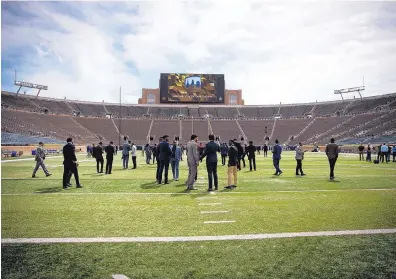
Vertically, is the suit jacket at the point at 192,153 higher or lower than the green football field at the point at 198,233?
higher

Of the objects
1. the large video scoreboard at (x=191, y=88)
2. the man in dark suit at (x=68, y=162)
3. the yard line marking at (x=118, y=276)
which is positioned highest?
the large video scoreboard at (x=191, y=88)

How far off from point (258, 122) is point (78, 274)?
81254 mm

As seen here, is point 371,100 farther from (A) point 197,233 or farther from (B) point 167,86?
(A) point 197,233

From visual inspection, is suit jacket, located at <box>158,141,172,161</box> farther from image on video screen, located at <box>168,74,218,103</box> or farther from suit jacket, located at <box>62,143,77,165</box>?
image on video screen, located at <box>168,74,218,103</box>

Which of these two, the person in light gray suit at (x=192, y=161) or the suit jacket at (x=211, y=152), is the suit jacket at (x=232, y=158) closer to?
the suit jacket at (x=211, y=152)

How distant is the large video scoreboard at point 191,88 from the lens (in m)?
79.4

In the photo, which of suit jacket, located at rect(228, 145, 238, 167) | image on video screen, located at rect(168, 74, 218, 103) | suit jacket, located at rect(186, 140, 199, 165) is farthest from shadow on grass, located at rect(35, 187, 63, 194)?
image on video screen, located at rect(168, 74, 218, 103)

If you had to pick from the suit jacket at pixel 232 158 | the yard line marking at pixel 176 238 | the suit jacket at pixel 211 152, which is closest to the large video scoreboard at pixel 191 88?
the suit jacket at pixel 232 158

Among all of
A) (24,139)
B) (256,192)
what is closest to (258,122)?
(24,139)

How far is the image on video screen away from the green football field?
70.8m

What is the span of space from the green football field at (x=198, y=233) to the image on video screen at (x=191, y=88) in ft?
232

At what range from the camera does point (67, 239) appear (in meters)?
5.21

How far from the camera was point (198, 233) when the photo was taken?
555cm

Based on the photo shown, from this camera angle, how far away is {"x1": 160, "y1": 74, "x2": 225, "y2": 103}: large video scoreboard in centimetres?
7938
